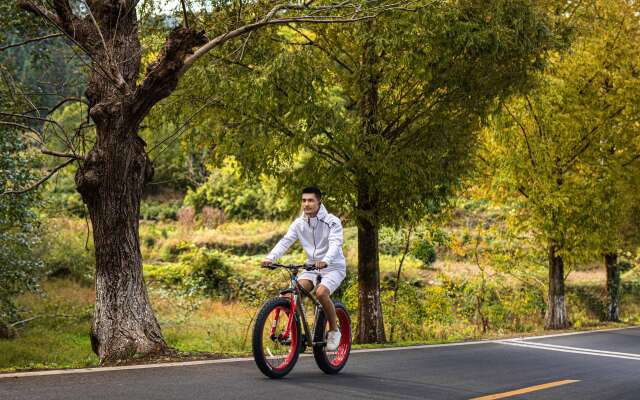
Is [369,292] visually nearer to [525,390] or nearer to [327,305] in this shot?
[327,305]

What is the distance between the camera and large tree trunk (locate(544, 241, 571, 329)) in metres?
21.7

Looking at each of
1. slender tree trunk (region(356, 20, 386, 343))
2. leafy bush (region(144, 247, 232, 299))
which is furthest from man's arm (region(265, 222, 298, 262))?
leafy bush (region(144, 247, 232, 299))

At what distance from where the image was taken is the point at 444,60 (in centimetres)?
1238

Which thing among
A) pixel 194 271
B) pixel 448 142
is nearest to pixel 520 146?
pixel 448 142

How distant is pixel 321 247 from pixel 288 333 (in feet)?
3.58

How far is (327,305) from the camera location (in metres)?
8.12

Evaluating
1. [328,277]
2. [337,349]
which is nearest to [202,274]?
[337,349]

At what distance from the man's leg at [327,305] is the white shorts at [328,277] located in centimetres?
6

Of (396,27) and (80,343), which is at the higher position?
(396,27)

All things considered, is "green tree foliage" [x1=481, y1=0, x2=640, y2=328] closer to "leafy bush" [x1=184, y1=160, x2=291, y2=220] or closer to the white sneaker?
the white sneaker

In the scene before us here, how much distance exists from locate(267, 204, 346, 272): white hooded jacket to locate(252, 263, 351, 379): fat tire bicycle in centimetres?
40

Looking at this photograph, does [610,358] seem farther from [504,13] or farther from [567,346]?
[504,13]

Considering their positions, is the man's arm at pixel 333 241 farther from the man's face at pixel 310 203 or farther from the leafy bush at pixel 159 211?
the leafy bush at pixel 159 211

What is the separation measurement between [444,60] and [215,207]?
31.2 m
